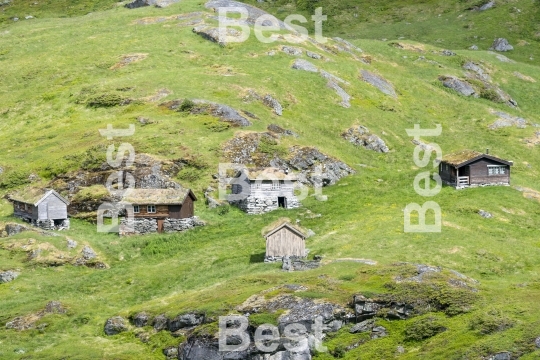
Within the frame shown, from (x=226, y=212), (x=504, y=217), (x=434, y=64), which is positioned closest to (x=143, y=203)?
(x=226, y=212)

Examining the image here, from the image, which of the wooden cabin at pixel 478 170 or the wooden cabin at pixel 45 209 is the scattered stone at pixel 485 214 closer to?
the wooden cabin at pixel 478 170

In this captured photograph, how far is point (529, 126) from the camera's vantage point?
465 ft

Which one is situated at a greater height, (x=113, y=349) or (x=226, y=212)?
→ (x=226, y=212)

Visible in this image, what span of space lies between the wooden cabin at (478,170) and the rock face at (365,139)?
15232 millimetres

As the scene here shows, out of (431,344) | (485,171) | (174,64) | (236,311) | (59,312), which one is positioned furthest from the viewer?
(174,64)

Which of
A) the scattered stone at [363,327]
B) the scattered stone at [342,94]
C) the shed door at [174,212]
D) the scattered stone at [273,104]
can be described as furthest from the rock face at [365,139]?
the scattered stone at [363,327]

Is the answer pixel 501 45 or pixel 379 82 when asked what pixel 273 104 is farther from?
pixel 501 45

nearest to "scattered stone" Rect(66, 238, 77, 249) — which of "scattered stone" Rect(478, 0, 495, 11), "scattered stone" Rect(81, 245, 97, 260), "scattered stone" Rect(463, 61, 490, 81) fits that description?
"scattered stone" Rect(81, 245, 97, 260)

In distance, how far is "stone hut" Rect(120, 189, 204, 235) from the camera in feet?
333

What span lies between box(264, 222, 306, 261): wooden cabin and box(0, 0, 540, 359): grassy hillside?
1943mm

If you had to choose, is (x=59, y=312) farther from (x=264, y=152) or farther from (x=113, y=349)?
(x=264, y=152)

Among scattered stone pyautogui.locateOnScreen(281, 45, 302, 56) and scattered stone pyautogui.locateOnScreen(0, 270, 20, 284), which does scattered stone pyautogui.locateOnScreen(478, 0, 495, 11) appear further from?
scattered stone pyautogui.locateOnScreen(0, 270, 20, 284)

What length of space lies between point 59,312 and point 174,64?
2632 inches

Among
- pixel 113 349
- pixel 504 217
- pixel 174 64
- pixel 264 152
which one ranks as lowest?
pixel 113 349
